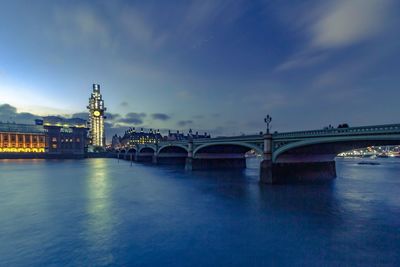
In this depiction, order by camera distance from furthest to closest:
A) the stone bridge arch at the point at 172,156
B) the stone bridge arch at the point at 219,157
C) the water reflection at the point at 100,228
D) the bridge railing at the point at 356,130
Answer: the stone bridge arch at the point at 172,156 < the stone bridge arch at the point at 219,157 < the bridge railing at the point at 356,130 < the water reflection at the point at 100,228

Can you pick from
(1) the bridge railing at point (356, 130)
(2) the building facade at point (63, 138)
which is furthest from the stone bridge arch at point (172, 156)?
(2) the building facade at point (63, 138)

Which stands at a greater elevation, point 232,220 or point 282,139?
point 282,139

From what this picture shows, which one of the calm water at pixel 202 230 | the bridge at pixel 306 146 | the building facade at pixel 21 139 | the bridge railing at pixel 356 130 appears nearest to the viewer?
the calm water at pixel 202 230

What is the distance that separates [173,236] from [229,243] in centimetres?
390

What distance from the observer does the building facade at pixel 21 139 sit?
524 feet

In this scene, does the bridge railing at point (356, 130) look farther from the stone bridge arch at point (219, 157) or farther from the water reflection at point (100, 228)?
the stone bridge arch at point (219, 157)

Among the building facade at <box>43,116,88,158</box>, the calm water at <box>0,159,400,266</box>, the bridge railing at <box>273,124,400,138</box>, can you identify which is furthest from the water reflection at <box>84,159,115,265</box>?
the building facade at <box>43,116,88,158</box>

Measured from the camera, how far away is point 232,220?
65.8 feet

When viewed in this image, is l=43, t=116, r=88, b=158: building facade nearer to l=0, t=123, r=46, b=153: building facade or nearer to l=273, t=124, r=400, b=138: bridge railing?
l=0, t=123, r=46, b=153: building facade

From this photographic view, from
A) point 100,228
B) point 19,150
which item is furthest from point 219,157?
point 19,150

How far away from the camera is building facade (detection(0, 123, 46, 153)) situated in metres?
160

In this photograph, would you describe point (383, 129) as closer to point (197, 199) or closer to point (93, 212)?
point (197, 199)

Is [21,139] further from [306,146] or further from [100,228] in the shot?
[306,146]

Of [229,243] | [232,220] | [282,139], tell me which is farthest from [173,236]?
[282,139]
